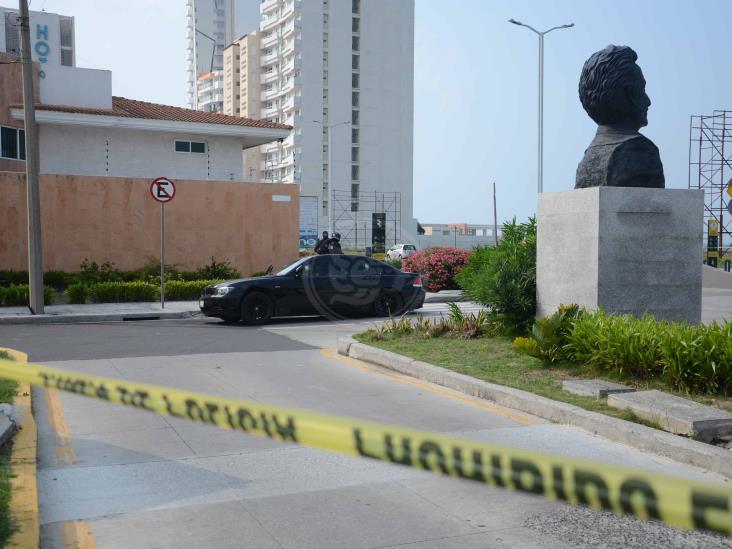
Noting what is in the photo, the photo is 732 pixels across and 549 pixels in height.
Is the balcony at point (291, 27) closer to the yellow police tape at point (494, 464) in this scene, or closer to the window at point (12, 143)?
the window at point (12, 143)

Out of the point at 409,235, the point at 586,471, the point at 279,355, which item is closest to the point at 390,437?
the point at 586,471

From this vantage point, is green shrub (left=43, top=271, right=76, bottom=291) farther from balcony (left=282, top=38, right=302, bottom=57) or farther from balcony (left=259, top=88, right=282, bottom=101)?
balcony (left=259, top=88, right=282, bottom=101)

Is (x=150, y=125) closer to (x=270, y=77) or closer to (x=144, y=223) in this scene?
(x=144, y=223)

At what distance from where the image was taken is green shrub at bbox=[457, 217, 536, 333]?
12.0 metres

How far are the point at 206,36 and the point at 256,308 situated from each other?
412 ft

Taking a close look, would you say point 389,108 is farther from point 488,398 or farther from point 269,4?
point 488,398

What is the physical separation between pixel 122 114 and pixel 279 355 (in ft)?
71.1

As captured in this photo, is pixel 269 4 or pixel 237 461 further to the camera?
pixel 269 4

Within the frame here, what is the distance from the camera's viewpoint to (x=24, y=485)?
5293mm

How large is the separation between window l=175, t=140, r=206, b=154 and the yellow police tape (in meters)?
30.8

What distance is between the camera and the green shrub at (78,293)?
2108 centimetres

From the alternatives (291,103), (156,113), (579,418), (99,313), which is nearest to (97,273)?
(99,313)

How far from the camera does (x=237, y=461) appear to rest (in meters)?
6.38

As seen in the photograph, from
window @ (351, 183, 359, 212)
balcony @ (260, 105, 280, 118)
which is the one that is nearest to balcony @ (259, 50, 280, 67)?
balcony @ (260, 105, 280, 118)
